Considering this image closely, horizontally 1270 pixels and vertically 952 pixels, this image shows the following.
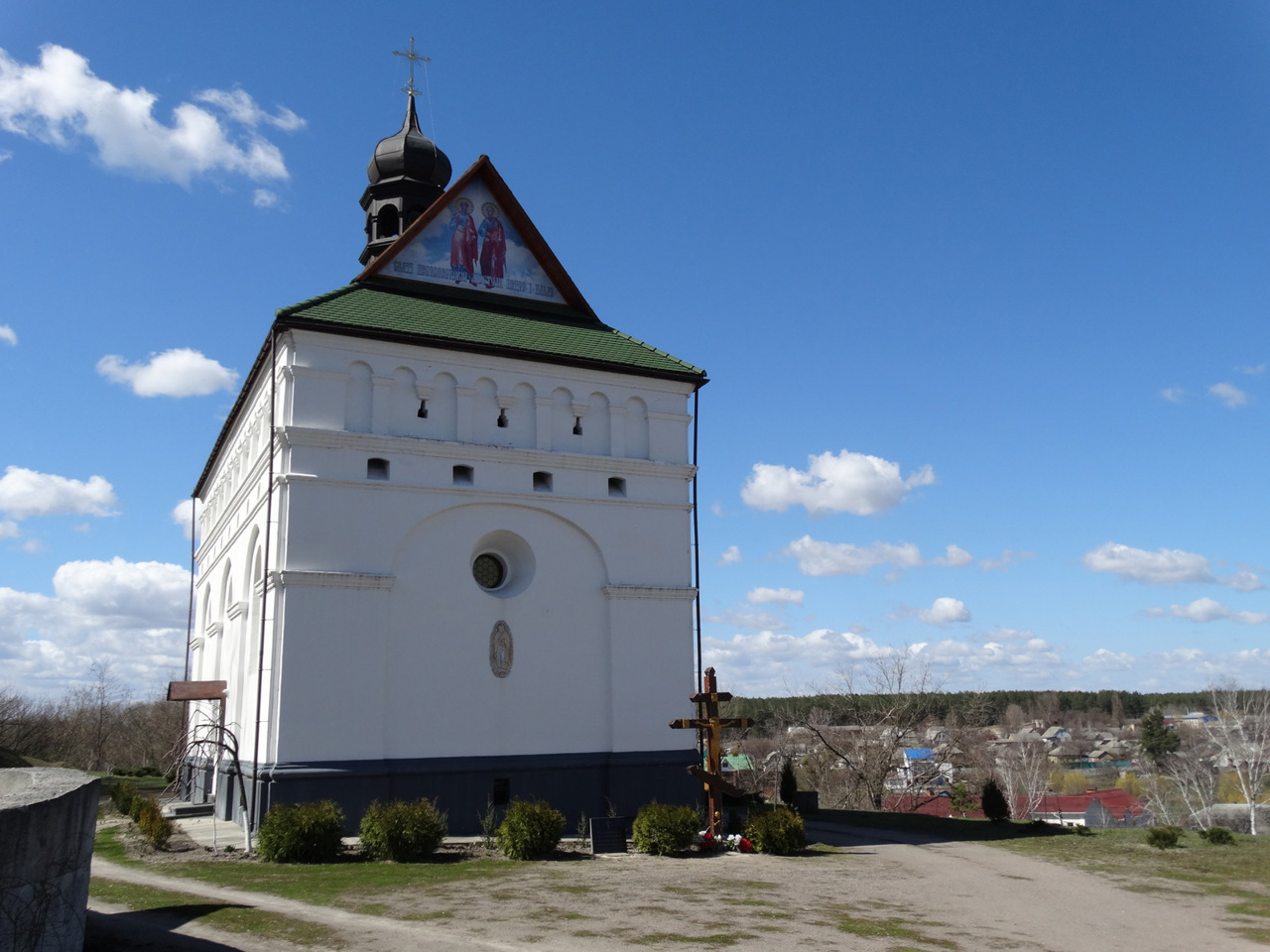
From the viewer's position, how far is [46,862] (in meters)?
7.77

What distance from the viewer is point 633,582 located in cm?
2250

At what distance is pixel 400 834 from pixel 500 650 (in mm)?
5479

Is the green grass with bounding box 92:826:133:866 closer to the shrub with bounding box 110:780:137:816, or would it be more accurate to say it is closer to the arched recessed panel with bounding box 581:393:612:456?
the shrub with bounding box 110:780:137:816

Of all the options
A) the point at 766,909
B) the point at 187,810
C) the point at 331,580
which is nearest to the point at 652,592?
the point at 331,580

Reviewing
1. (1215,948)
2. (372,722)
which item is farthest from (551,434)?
(1215,948)

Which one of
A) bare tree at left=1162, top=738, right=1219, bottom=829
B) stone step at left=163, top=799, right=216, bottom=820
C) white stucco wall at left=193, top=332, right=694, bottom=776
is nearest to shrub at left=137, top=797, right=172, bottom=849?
white stucco wall at left=193, top=332, right=694, bottom=776

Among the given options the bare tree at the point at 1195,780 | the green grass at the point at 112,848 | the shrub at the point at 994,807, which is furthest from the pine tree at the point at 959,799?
the green grass at the point at 112,848

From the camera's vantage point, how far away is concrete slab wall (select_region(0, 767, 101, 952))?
289 inches

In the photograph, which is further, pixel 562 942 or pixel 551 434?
pixel 551 434

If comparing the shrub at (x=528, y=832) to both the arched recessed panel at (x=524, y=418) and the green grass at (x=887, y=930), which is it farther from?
the arched recessed panel at (x=524, y=418)

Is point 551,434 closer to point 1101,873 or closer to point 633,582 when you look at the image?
point 633,582

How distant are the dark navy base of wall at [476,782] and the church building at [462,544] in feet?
0.14

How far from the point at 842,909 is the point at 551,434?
1251 centimetres

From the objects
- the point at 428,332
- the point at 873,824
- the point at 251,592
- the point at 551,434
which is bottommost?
the point at 873,824
